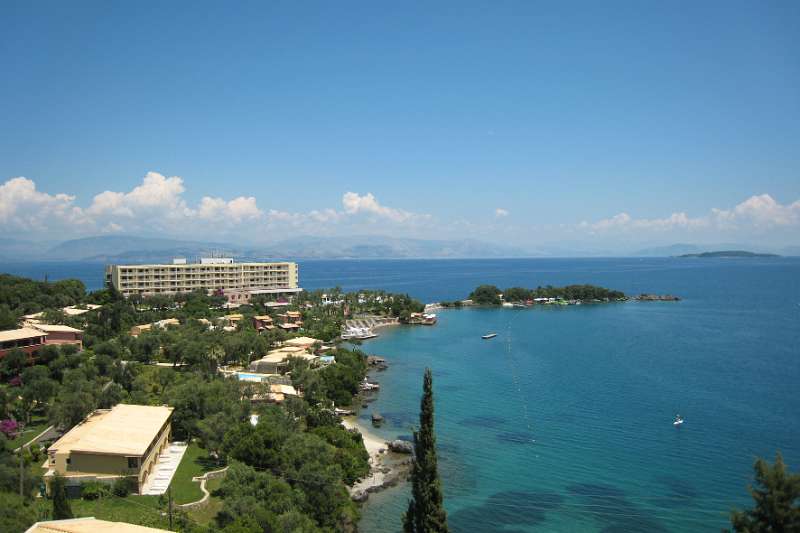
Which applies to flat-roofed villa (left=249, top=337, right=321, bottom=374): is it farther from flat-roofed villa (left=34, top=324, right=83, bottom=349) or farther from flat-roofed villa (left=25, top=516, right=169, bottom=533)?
flat-roofed villa (left=25, top=516, right=169, bottom=533)

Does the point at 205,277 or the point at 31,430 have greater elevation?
the point at 205,277

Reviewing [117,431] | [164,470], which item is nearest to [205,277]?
[117,431]

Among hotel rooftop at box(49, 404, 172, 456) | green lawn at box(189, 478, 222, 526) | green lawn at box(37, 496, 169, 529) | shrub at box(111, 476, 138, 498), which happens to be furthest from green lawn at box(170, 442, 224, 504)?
hotel rooftop at box(49, 404, 172, 456)

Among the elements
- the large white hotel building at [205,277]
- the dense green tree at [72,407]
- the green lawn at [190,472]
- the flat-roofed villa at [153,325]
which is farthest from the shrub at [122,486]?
the large white hotel building at [205,277]

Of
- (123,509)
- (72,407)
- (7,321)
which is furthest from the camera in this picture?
(7,321)

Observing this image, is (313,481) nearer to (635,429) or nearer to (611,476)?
(611,476)

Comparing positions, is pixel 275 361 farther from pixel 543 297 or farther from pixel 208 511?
pixel 543 297
